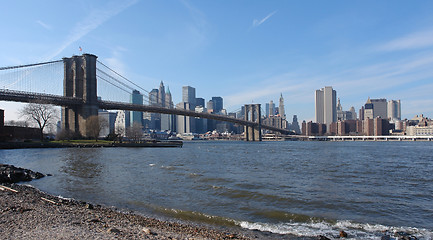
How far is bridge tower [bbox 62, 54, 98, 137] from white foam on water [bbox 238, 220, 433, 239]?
58591mm

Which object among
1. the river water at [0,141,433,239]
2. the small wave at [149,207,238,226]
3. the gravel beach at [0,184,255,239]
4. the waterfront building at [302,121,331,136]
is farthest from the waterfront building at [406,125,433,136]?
the gravel beach at [0,184,255,239]

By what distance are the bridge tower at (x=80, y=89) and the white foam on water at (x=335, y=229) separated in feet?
192

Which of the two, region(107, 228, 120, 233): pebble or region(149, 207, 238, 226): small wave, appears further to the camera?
region(149, 207, 238, 226): small wave

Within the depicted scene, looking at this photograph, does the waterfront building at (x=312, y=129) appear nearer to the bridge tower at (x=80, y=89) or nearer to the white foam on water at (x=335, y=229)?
the bridge tower at (x=80, y=89)

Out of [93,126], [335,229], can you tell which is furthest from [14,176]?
[93,126]

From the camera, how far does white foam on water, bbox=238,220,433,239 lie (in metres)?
7.86

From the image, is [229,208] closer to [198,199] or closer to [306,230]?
[198,199]

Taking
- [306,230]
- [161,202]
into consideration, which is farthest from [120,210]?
[306,230]

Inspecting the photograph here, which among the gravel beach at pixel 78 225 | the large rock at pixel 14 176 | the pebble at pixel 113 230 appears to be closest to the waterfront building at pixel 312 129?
the large rock at pixel 14 176

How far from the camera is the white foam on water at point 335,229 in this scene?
25.8ft

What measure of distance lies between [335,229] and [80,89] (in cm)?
6649

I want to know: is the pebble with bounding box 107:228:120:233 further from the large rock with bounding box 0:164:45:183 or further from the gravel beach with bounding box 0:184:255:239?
the large rock with bounding box 0:164:45:183

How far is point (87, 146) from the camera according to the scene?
2063 inches

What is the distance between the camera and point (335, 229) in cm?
833
